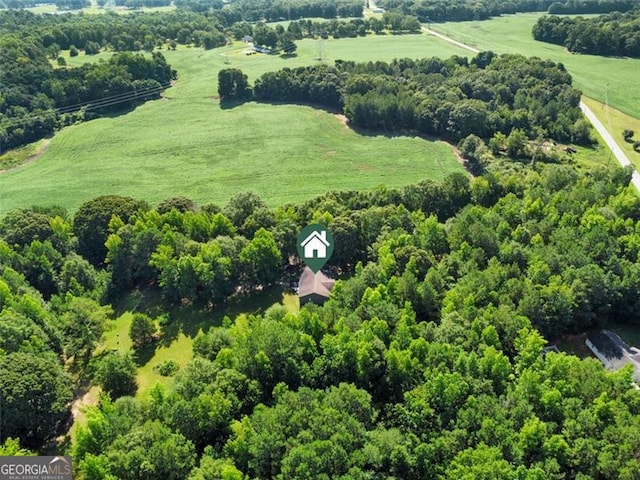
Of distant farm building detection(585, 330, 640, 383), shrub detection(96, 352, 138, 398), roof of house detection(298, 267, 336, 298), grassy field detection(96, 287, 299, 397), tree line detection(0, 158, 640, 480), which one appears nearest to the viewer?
tree line detection(0, 158, 640, 480)

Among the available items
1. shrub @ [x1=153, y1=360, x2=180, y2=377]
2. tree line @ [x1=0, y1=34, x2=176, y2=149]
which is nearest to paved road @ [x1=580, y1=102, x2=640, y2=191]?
shrub @ [x1=153, y1=360, x2=180, y2=377]

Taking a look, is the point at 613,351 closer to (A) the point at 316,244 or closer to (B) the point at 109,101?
(A) the point at 316,244

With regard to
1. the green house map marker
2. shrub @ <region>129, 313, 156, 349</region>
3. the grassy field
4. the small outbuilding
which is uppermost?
the green house map marker

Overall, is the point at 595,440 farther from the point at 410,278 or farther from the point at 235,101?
the point at 235,101

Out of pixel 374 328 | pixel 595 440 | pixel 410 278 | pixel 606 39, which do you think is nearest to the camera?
pixel 595 440

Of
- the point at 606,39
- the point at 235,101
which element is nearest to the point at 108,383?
the point at 235,101

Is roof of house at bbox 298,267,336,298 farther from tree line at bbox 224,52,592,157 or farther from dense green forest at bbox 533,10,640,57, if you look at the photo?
dense green forest at bbox 533,10,640,57
